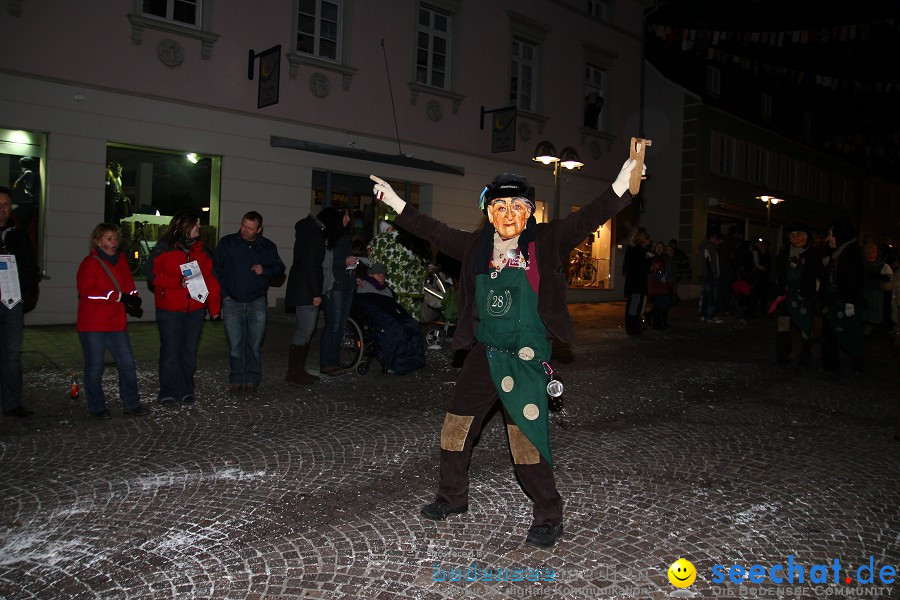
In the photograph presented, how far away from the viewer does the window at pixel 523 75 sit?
1897 cm

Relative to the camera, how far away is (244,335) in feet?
23.4

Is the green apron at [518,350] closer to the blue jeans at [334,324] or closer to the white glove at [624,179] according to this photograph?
the white glove at [624,179]

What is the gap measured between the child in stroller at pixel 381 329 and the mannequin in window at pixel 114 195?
6.53 metres

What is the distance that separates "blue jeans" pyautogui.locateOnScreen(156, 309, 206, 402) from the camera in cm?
648

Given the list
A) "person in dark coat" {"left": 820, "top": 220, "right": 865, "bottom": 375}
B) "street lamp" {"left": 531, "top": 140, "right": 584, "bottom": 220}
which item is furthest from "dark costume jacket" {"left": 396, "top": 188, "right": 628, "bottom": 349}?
"street lamp" {"left": 531, "top": 140, "right": 584, "bottom": 220}

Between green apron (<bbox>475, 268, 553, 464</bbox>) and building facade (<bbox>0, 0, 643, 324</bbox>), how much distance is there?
6804 mm

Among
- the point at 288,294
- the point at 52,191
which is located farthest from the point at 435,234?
the point at 52,191

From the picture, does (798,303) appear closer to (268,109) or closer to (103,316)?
(103,316)

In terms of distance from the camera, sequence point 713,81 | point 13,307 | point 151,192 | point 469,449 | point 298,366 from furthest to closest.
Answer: point 713,81 < point 151,192 < point 298,366 < point 13,307 < point 469,449

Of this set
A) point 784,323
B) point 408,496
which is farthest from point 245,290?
point 784,323

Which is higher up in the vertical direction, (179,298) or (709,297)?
(709,297)

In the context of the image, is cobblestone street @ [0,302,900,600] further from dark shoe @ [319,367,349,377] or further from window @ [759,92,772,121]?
window @ [759,92,772,121]

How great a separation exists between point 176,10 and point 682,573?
43.4 feet

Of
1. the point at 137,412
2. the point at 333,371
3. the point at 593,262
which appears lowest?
the point at 137,412
